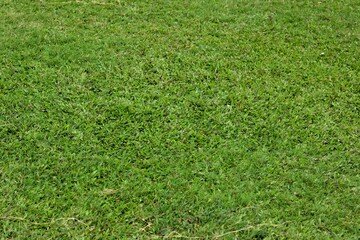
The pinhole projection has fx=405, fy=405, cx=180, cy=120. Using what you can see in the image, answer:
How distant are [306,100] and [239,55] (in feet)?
2.79

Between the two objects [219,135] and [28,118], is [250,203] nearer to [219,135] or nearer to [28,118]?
[219,135]

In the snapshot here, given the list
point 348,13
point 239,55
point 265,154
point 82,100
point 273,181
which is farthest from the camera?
point 348,13

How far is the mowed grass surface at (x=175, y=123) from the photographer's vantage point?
2479 millimetres

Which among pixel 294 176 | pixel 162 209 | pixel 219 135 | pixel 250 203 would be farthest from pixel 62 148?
pixel 294 176

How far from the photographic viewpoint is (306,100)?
11.2 feet

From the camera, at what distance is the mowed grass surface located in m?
2.48

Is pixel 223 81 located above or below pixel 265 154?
above

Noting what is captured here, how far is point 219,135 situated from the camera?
10.0 ft

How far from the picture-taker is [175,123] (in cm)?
312

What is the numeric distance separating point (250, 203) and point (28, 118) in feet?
5.72

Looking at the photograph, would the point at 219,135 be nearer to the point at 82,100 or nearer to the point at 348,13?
the point at 82,100

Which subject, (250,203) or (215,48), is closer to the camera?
(250,203)

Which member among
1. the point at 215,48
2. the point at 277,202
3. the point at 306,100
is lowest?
the point at 277,202

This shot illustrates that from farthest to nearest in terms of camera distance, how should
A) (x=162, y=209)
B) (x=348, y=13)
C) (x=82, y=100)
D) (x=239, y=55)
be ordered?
(x=348, y=13), (x=239, y=55), (x=82, y=100), (x=162, y=209)
